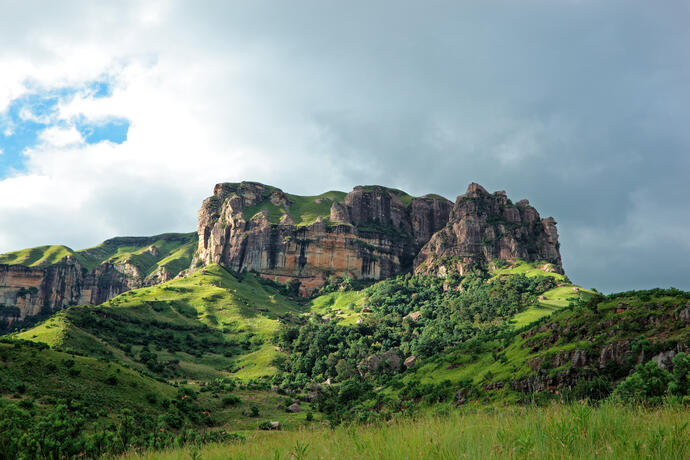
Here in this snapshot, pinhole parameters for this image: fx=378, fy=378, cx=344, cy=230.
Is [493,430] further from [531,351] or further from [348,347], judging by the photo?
[348,347]

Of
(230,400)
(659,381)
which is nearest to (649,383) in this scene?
(659,381)

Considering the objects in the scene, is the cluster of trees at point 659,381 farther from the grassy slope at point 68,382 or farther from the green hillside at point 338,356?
the grassy slope at point 68,382

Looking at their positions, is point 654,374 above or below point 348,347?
above

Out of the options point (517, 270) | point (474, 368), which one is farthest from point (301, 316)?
point (474, 368)

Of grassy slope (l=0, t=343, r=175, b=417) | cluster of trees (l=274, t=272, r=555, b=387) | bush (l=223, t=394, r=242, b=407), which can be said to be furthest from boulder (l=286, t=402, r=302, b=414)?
grassy slope (l=0, t=343, r=175, b=417)

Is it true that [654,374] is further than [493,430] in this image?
Yes

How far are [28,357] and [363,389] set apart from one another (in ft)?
182

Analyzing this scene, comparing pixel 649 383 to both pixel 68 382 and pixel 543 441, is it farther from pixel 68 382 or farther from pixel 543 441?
pixel 68 382

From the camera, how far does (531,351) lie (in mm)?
57250

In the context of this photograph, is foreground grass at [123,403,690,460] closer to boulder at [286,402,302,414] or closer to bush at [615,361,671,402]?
bush at [615,361,671,402]

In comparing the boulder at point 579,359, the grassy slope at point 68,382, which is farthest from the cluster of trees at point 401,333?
the boulder at point 579,359

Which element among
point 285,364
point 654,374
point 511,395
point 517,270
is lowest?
point 285,364

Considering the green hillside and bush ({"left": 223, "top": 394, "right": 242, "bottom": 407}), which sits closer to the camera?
the green hillside

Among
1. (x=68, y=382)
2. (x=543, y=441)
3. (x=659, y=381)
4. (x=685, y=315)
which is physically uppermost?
(x=685, y=315)
